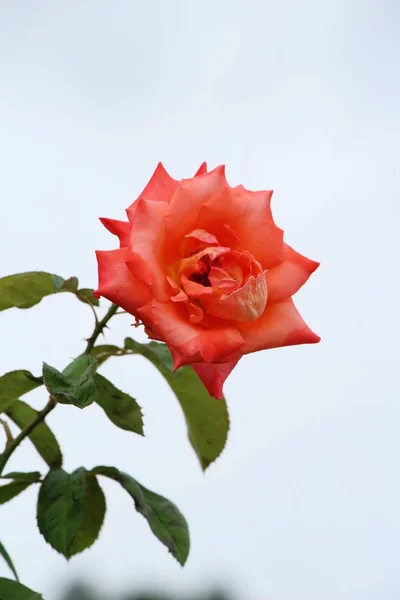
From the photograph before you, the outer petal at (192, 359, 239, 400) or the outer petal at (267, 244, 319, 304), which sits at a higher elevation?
the outer petal at (267, 244, 319, 304)

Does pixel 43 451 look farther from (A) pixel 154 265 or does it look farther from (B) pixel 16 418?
(A) pixel 154 265

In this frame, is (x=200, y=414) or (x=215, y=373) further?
(x=200, y=414)

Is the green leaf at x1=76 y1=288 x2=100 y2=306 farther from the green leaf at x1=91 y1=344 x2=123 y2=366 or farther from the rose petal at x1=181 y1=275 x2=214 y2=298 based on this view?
the rose petal at x1=181 y1=275 x2=214 y2=298

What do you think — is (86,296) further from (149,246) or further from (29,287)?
(149,246)

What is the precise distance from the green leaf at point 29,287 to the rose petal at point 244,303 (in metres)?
0.16

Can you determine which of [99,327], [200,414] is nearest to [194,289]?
[99,327]

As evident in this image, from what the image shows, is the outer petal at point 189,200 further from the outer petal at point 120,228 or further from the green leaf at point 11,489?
the green leaf at point 11,489

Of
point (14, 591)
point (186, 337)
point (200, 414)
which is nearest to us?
point (186, 337)

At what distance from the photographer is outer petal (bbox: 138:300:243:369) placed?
398 mm

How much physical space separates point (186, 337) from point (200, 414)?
239 millimetres

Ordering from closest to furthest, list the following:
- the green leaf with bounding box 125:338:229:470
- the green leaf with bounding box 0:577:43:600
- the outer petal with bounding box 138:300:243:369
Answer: the outer petal with bounding box 138:300:243:369 < the green leaf with bounding box 0:577:43:600 < the green leaf with bounding box 125:338:229:470

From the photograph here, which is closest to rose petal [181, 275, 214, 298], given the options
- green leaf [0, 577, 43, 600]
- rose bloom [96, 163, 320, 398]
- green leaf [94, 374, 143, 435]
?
rose bloom [96, 163, 320, 398]

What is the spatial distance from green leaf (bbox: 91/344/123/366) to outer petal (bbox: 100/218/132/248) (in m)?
0.17

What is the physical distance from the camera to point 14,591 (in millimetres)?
515
